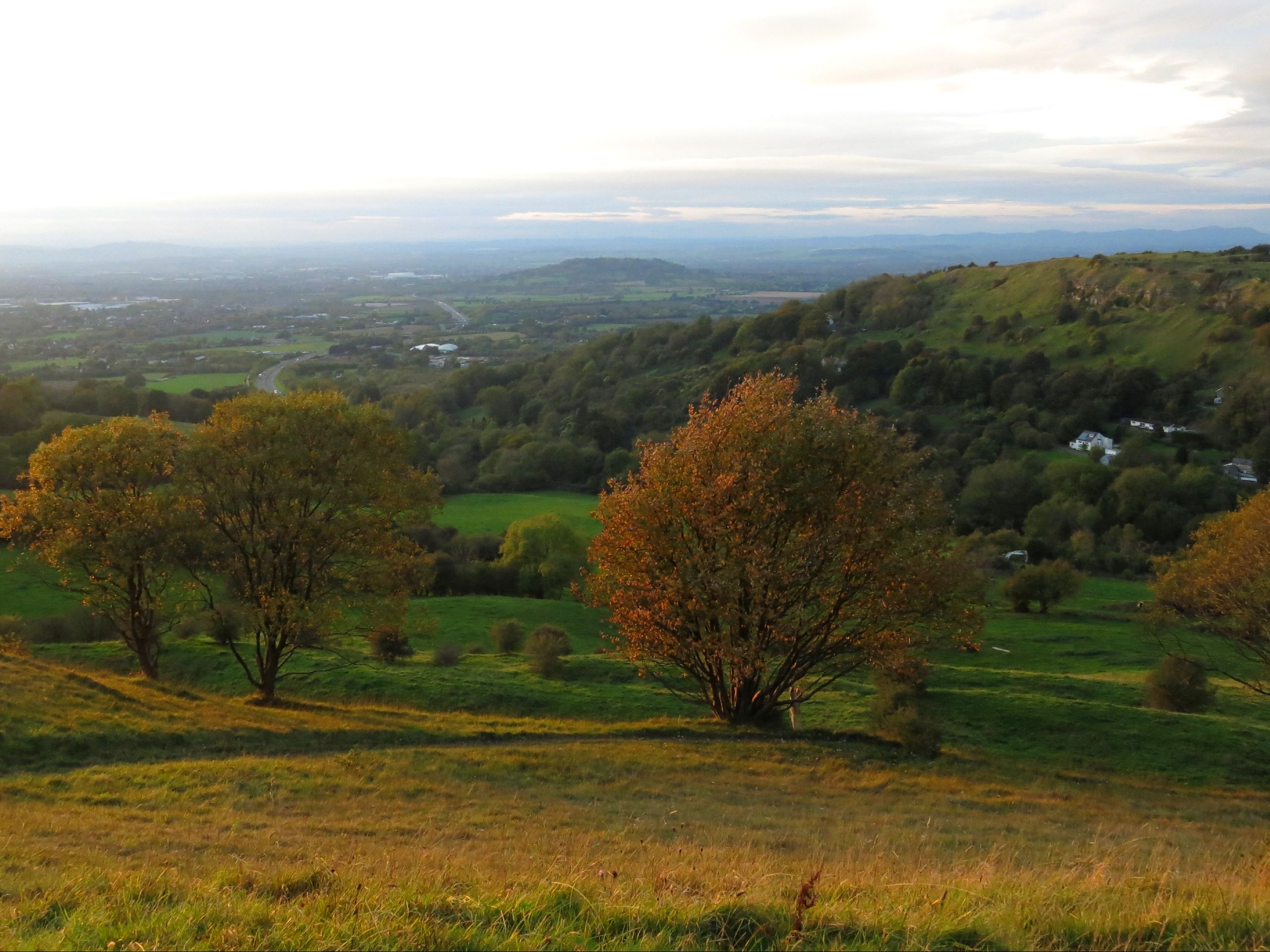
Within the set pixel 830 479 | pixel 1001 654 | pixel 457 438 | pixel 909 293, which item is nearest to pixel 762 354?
pixel 909 293

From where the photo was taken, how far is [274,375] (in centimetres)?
11562

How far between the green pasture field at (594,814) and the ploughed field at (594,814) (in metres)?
0.06

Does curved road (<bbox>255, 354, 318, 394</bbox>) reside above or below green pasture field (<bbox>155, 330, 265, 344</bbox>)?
below

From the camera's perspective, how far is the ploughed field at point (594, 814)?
245 inches

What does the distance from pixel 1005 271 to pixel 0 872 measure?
136 metres

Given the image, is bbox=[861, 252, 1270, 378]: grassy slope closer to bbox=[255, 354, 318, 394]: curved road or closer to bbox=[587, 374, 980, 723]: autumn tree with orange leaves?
bbox=[255, 354, 318, 394]: curved road

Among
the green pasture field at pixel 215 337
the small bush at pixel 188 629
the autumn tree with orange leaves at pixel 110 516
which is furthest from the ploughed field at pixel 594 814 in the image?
the green pasture field at pixel 215 337

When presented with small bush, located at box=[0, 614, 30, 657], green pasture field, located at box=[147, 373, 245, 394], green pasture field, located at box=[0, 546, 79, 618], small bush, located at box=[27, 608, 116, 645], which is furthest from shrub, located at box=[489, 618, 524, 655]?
green pasture field, located at box=[147, 373, 245, 394]

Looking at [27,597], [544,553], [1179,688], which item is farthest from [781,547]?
[27,597]

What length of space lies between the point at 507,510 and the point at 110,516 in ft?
169

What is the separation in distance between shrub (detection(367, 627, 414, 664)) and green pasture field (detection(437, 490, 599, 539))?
87.5ft

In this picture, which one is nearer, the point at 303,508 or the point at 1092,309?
the point at 303,508

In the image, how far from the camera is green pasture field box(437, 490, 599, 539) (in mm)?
65750

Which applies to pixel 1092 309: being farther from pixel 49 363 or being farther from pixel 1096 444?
pixel 49 363
